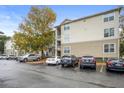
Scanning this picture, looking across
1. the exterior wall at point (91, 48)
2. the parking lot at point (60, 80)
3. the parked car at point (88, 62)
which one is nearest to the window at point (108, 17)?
the exterior wall at point (91, 48)

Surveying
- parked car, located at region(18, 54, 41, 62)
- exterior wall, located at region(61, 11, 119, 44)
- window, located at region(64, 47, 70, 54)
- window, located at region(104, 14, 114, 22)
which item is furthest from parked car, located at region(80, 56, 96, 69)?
parked car, located at region(18, 54, 41, 62)

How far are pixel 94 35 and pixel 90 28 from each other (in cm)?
165

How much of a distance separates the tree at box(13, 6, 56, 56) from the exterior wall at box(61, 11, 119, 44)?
461cm

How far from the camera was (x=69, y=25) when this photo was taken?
4156 cm

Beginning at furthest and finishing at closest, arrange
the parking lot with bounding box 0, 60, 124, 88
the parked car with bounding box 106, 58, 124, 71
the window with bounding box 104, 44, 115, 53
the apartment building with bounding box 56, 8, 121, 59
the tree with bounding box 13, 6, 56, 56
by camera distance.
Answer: the tree with bounding box 13, 6, 56, 56
the window with bounding box 104, 44, 115, 53
the apartment building with bounding box 56, 8, 121, 59
the parked car with bounding box 106, 58, 124, 71
the parking lot with bounding box 0, 60, 124, 88

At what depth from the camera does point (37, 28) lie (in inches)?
1724

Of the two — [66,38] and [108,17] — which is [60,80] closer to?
[108,17]

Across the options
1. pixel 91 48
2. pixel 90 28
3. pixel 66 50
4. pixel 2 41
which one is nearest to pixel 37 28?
pixel 66 50

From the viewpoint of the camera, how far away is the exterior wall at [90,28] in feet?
108

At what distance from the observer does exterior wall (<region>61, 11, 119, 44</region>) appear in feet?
108

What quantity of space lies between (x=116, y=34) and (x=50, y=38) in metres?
16.7

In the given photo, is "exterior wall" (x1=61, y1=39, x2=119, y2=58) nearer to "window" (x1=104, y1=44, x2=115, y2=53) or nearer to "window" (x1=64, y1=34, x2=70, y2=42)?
"window" (x1=104, y1=44, x2=115, y2=53)

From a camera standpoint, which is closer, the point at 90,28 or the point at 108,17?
the point at 108,17

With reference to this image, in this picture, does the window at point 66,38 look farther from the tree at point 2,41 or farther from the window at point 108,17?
the tree at point 2,41
